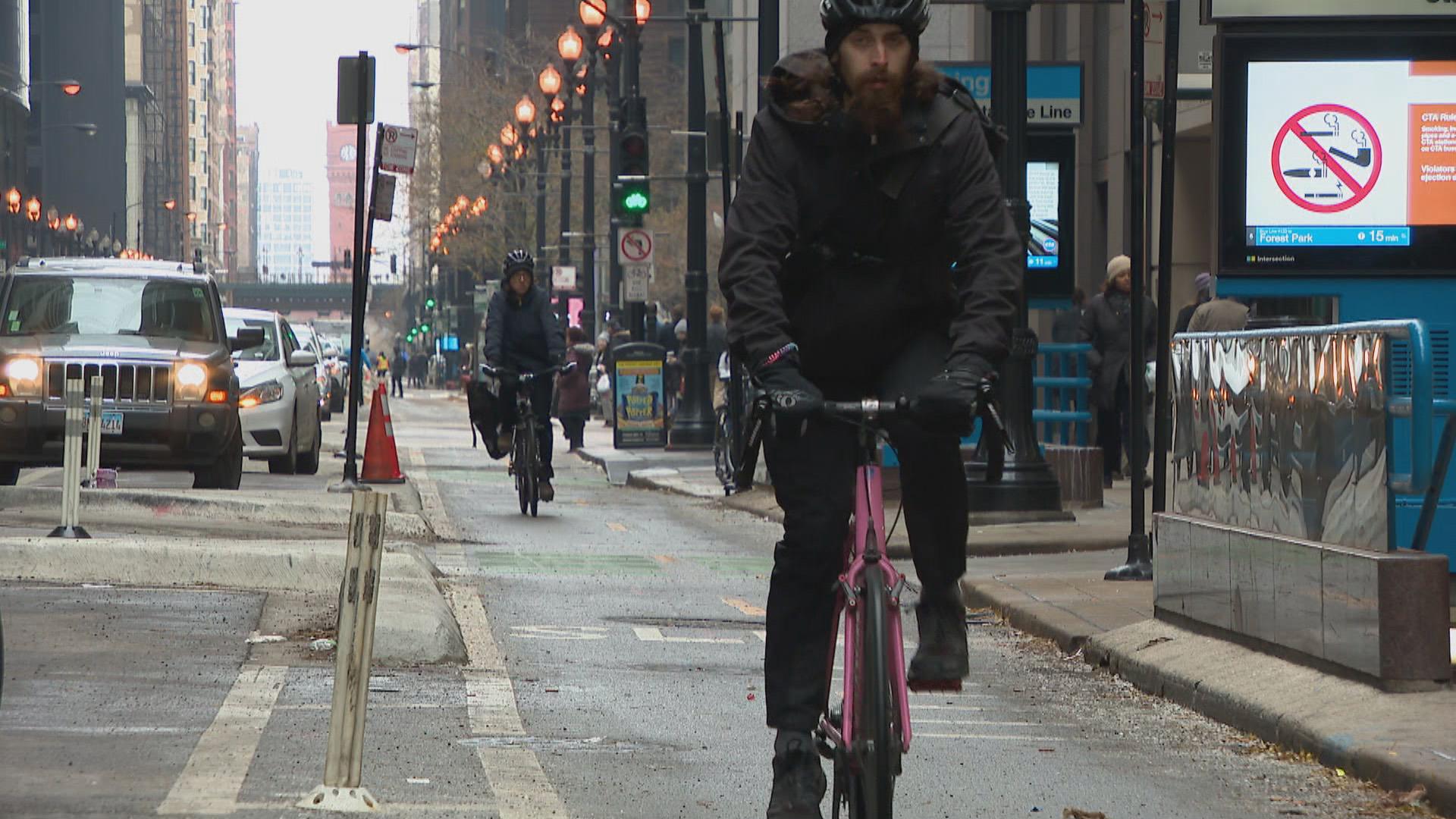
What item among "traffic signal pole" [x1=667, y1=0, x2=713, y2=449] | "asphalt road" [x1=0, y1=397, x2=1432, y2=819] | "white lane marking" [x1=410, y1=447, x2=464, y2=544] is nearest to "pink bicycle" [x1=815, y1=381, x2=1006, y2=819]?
"asphalt road" [x1=0, y1=397, x2=1432, y2=819]

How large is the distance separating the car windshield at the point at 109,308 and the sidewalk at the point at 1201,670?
7.31m

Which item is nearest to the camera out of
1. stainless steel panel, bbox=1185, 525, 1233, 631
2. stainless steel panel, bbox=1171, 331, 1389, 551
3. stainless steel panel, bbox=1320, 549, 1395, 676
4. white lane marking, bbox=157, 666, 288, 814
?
white lane marking, bbox=157, 666, 288, 814

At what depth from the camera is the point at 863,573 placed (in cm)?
499

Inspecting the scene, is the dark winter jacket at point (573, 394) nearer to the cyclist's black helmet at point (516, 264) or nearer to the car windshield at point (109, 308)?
the car windshield at point (109, 308)

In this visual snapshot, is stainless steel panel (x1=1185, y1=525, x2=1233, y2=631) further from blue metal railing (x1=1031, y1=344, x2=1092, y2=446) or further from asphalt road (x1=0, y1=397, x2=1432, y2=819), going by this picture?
blue metal railing (x1=1031, y1=344, x2=1092, y2=446)

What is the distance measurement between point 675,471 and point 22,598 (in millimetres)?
15191

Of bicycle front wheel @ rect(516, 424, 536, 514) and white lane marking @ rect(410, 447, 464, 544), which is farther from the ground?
bicycle front wheel @ rect(516, 424, 536, 514)

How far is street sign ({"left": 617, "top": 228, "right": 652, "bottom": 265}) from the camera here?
32812 mm

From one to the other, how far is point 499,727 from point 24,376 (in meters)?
11.4

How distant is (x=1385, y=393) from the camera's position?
7496mm

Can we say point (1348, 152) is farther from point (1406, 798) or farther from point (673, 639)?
point (1406, 798)

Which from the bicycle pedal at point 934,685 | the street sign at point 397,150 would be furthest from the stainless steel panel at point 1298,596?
the street sign at point 397,150

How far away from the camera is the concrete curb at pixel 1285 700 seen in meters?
6.52

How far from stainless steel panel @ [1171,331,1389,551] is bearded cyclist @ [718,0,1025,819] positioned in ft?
9.19
